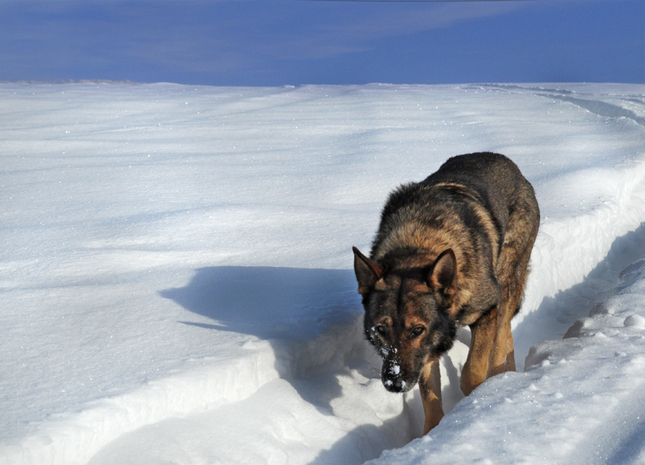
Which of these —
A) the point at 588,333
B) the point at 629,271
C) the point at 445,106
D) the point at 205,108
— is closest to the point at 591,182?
the point at 629,271

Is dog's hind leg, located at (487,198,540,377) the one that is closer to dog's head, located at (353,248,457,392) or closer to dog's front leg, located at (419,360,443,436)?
dog's front leg, located at (419,360,443,436)

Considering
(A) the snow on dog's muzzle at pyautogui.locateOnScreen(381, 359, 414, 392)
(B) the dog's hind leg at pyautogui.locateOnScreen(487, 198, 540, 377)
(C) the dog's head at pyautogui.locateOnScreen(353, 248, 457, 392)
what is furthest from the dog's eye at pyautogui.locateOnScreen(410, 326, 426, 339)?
(B) the dog's hind leg at pyautogui.locateOnScreen(487, 198, 540, 377)

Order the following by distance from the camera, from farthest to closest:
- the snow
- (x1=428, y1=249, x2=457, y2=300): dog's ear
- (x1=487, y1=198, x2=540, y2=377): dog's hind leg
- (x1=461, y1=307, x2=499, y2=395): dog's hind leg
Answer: (x1=487, y1=198, x2=540, y2=377): dog's hind leg, (x1=461, y1=307, x2=499, y2=395): dog's hind leg, (x1=428, y1=249, x2=457, y2=300): dog's ear, the snow

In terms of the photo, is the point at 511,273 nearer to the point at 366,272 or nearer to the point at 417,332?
the point at 417,332

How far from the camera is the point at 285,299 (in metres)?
4.46

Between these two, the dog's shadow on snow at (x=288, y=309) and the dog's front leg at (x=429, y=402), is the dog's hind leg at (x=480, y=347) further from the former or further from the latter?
the dog's shadow on snow at (x=288, y=309)

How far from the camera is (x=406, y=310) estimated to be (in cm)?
320

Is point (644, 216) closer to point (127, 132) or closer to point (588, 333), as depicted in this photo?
point (588, 333)

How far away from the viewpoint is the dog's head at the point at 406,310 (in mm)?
3205

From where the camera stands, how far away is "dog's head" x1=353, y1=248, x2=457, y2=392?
126 inches

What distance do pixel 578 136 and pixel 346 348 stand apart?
10342mm

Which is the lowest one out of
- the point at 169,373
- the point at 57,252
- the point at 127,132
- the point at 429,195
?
the point at 169,373

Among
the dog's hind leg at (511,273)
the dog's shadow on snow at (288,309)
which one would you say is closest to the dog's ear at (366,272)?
the dog's shadow on snow at (288,309)

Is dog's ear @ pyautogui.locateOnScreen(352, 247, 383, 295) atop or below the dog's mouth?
atop
